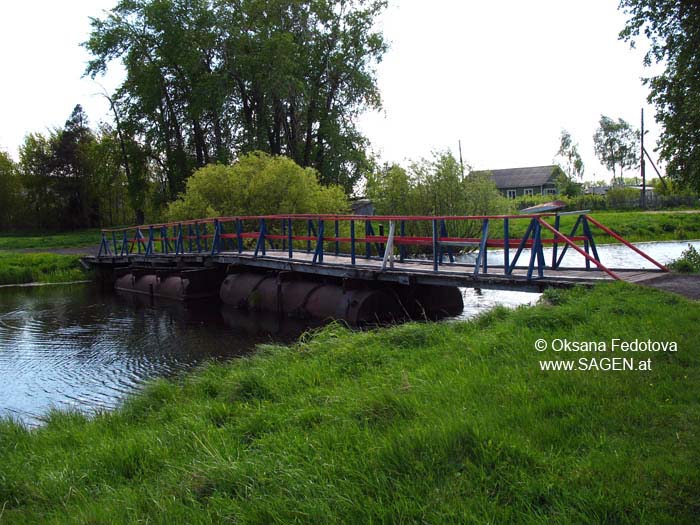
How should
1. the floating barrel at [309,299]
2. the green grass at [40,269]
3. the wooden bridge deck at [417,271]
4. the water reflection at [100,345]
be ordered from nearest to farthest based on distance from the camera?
the water reflection at [100,345], the wooden bridge deck at [417,271], the floating barrel at [309,299], the green grass at [40,269]

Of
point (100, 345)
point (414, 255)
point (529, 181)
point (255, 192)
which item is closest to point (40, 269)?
point (255, 192)

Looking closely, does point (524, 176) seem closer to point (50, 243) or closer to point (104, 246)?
point (50, 243)

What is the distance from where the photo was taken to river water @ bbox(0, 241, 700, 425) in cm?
957

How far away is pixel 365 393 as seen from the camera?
5371mm

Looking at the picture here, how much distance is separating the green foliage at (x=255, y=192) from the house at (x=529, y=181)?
54.8 meters

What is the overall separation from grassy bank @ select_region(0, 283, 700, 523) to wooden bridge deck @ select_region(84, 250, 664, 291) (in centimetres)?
290

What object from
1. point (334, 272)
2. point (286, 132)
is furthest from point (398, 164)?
point (334, 272)

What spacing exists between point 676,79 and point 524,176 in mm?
66527

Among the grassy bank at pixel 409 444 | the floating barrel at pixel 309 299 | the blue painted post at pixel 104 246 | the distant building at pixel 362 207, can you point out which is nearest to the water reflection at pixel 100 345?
the floating barrel at pixel 309 299

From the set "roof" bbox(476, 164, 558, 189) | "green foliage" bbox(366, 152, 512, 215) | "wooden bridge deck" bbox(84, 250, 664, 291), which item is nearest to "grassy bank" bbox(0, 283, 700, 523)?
"wooden bridge deck" bbox(84, 250, 664, 291)

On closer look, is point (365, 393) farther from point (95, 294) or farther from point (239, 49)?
point (239, 49)

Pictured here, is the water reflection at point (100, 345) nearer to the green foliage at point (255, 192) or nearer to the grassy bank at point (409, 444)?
the grassy bank at point (409, 444)

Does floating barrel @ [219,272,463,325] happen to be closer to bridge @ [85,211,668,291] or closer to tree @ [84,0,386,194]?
bridge @ [85,211,668,291]

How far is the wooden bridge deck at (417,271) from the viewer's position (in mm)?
10000
